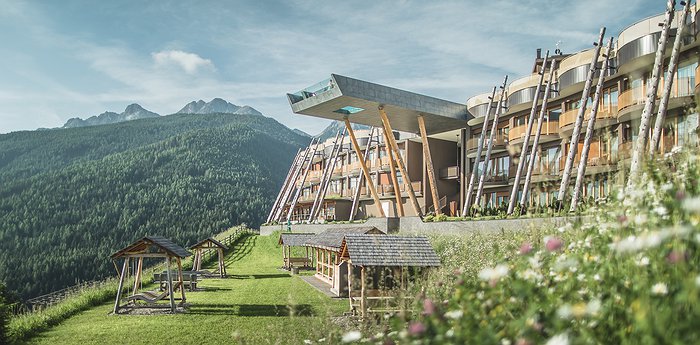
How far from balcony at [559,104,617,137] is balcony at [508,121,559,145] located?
77cm

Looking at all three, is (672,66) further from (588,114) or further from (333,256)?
(333,256)

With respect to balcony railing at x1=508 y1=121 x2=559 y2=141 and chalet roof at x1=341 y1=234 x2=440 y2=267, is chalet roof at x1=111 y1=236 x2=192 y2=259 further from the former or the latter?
balcony railing at x1=508 y1=121 x2=559 y2=141

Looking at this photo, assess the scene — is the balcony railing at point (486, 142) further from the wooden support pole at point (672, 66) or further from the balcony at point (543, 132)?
the wooden support pole at point (672, 66)

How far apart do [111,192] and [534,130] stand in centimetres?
9360

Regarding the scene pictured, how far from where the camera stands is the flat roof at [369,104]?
1128 inches

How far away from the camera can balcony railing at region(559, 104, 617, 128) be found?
1000 inches

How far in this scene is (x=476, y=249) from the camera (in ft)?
55.6

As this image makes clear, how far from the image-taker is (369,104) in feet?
99.1

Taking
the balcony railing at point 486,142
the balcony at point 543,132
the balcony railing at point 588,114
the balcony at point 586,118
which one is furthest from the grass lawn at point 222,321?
the balcony railing at point 486,142

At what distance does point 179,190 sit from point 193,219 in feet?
44.4

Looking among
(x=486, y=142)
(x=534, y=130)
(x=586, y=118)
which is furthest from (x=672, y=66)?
(x=486, y=142)

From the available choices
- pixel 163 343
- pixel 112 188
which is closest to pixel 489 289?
pixel 163 343

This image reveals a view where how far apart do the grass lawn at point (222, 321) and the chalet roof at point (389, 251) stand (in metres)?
1.64

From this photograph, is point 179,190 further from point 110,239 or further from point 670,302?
point 670,302
